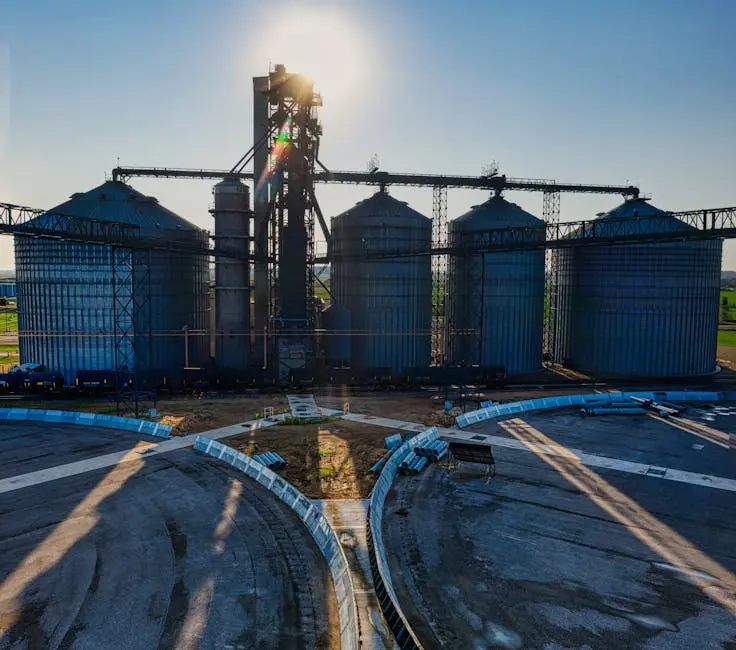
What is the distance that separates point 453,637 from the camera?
14.3 meters

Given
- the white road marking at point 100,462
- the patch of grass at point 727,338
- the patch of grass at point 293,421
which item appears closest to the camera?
the white road marking at point 100,462

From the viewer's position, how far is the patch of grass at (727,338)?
271ft

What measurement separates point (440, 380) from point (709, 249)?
108 feet

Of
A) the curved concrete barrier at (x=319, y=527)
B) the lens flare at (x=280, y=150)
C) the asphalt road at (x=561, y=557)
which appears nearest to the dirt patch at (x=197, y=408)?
the curved concrete barrier at (x=319, y=527)

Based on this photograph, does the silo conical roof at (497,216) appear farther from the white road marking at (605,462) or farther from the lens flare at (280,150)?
the white road marking at (605,462)

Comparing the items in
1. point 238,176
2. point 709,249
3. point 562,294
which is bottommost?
point 562,294

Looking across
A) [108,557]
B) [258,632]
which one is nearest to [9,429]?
[108,557]

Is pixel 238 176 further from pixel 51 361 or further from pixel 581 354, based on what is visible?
pixel 581 354

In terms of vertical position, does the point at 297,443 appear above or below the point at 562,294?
below

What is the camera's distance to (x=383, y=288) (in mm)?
56219

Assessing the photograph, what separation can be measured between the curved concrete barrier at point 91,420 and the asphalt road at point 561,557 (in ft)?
52.3

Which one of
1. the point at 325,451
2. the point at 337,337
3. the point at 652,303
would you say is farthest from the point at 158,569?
the point at 652,303

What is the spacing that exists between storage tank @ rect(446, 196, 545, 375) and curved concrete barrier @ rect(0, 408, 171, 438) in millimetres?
32409

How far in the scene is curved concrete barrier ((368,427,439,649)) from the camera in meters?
13.8
